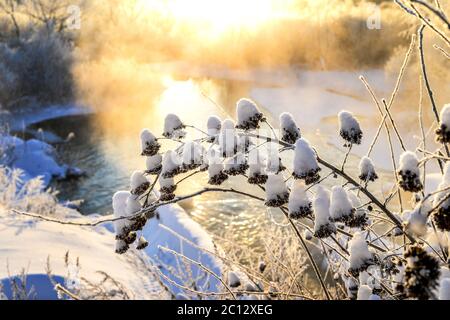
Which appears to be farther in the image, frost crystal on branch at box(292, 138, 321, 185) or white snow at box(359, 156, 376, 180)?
white snow at box(359, 156, 376, 180)

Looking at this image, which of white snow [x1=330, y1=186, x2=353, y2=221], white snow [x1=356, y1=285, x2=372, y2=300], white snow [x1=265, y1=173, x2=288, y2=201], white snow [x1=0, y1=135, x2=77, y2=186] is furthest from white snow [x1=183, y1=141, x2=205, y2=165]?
white snow [x1=0, y1=135, x2=77, y2=186]

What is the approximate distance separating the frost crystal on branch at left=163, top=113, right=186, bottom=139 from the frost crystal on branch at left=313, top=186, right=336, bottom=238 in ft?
1.79

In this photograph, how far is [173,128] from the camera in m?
1.56

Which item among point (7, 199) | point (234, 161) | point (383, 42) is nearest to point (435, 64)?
point (383, 42)

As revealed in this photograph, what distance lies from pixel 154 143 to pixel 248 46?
28.8 meters

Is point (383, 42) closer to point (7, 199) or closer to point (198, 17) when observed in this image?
point (198, 17)

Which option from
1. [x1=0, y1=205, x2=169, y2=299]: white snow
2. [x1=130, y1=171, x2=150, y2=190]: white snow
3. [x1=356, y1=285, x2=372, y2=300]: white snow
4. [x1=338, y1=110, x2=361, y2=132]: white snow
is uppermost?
[x1=338, y1=110, x2=361, y2=132]: white snow

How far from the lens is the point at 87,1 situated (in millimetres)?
31438

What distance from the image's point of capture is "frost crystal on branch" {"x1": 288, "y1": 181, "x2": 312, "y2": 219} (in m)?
1.22

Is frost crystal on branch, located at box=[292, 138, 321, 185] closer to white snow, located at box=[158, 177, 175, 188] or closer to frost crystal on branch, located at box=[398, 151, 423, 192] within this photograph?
frost crystal on branch, located at box=[398, 151, 423, 192]

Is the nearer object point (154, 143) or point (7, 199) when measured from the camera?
point (154, 143)

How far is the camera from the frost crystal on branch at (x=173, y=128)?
1.55 m

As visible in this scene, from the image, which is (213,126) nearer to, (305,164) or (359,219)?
(305,164)

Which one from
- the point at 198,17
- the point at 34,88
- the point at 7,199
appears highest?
the point at 198,17
